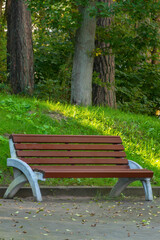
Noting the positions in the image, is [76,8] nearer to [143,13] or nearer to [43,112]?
[143,13]

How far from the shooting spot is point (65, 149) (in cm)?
669

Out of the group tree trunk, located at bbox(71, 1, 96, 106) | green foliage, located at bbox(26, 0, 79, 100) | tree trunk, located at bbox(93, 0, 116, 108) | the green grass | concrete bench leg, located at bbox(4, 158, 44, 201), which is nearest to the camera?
concrete bench leg, located at bbox(4, 158, 44, 201)

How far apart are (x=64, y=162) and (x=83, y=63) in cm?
569

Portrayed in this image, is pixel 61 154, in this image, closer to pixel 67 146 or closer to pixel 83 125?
pixel 67 146

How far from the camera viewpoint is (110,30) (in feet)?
40.9

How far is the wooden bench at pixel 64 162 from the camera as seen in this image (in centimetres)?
574

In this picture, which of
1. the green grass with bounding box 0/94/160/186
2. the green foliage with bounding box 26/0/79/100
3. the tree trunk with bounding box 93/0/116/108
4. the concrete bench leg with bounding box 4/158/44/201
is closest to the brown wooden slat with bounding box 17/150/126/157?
the concrete bench leg with bounding box 4/158/44/201

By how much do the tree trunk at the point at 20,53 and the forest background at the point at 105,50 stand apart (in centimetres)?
13

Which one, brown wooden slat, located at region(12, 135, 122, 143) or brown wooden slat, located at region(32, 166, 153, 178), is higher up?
brown wooden slat, located at region(12, 135, 122, 143)

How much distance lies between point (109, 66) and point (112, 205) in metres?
7.47

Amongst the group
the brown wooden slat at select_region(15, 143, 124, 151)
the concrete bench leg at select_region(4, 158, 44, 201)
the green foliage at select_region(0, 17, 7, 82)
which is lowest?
the concrete bench leg at select_region(4, 158, 44, 201)

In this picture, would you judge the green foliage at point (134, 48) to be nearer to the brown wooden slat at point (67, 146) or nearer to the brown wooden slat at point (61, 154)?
the brown wooden slat at point (67, 146)

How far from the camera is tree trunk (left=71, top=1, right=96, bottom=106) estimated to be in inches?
462

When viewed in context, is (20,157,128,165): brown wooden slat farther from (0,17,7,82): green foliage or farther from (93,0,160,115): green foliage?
(0,17,7,82): green foliage
